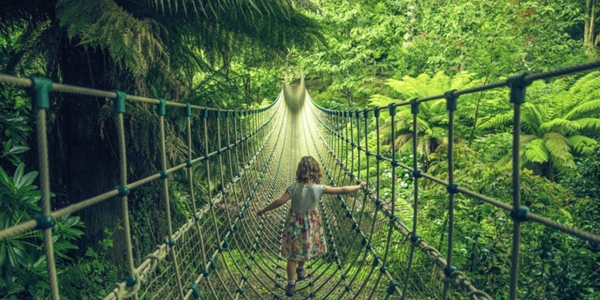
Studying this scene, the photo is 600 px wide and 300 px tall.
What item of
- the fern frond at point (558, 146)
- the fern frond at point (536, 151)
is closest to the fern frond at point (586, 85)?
the fern frond at point (558, 146)

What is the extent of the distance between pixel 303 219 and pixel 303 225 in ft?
0.10

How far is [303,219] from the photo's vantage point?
253cm

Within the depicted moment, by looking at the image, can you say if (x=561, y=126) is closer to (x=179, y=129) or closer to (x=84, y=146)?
(x=179, y=129)

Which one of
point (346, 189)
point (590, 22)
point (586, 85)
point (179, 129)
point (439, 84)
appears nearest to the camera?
point (346, 189)

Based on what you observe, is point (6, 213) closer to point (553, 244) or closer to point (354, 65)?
point (553, 244)

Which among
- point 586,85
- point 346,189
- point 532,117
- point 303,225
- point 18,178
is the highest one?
point 586,85

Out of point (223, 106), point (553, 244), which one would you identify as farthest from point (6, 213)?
point (553, 244)

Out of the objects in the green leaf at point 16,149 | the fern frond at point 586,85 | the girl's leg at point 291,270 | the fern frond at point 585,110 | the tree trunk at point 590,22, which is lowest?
the girl's leg at point 291,270

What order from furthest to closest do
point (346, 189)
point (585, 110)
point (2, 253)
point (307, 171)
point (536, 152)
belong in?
point (585, 110), point (536, 152), point (307, 171), point (346, 189), point (2, 253)

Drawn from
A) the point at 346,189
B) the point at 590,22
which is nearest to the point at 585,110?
the point at 590,22

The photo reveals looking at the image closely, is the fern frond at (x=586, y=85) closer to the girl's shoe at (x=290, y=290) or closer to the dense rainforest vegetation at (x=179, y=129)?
the dense rainforest vegetation at (x=179, y=129)

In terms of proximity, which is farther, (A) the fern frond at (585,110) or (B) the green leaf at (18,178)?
(A) the fern frond at (585,110)

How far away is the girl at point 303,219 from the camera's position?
247 centimetres

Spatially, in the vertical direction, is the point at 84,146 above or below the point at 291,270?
above
